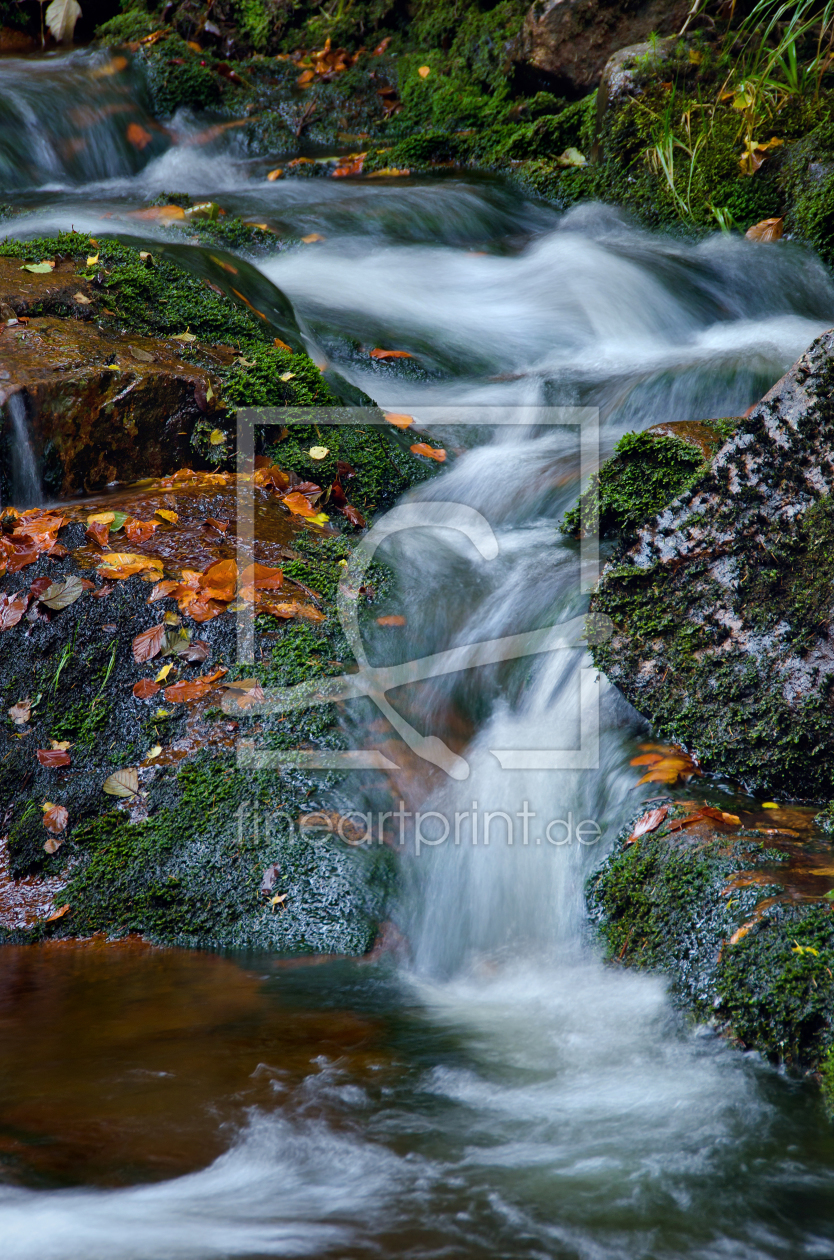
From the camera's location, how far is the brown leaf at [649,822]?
10.4 feet

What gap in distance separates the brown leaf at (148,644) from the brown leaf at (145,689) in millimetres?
93

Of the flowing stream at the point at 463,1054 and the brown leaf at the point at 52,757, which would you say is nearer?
the flowing stream at the point at 463,1054

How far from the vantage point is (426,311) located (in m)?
7.05

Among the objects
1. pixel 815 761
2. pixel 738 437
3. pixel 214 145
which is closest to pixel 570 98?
pixel 214 145

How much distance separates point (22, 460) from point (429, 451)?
2291 millimetres

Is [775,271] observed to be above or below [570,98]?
below

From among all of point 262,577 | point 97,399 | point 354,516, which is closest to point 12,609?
point 262,577

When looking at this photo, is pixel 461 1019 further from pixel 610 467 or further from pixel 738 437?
→ pixel 610 467

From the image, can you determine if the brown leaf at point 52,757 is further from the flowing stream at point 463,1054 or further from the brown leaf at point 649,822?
the brown leaf at point 649,822

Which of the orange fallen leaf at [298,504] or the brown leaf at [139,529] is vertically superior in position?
the orange fallen leaf at [298,504]

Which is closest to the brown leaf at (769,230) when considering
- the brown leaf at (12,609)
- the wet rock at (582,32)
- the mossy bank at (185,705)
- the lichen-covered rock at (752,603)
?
the wet rock at (582,32)

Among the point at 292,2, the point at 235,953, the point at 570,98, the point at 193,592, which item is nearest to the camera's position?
the point at 235,953

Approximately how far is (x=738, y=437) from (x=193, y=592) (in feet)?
7.30

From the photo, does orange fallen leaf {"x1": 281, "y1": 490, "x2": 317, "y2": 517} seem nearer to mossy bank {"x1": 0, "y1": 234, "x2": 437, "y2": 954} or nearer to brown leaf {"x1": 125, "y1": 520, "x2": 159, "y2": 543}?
mossy bank {"x1": 0, "y1": 234, "x2": 437, "y2": 954}
